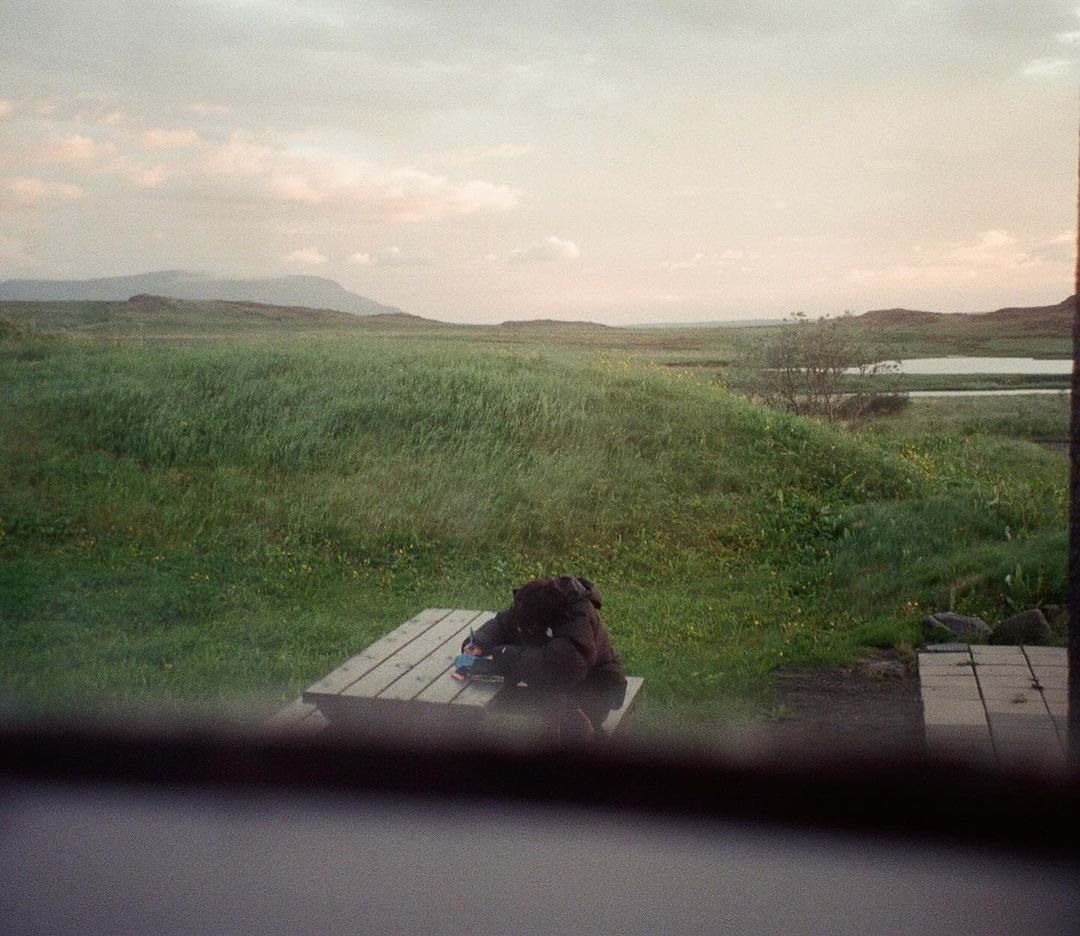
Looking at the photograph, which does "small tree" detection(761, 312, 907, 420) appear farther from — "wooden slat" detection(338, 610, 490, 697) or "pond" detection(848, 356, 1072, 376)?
"wooden slat" detection(338, 610, 490, 697)

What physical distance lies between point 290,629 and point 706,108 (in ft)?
11.1

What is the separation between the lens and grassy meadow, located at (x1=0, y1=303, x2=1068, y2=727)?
4.39 meters

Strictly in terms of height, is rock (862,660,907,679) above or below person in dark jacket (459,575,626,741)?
below

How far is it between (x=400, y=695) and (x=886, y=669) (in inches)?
93.7

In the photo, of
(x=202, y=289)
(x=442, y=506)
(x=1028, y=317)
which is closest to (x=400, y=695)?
(x=442, y=506)

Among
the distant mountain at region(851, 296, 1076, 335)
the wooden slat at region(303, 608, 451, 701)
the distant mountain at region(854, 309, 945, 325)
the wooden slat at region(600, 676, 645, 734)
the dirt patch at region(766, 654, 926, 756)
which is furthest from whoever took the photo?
the distant mountain at region(854, 309, 945, 325)

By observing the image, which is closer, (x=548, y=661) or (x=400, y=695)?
(x=400, y=695)

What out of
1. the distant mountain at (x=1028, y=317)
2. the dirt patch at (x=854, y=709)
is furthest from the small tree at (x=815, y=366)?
the dirt patch at (x=854, y=709)

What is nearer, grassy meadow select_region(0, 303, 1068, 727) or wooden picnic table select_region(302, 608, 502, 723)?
wooden picnic table select_region(302, 608, 502, 723)

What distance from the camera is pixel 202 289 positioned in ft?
23.0

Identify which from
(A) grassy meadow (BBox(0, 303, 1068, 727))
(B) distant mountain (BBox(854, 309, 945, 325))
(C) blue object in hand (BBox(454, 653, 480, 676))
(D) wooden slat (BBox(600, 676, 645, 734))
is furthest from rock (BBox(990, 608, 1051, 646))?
(B) distant mountain (BBox(854, 309, 945, 325))

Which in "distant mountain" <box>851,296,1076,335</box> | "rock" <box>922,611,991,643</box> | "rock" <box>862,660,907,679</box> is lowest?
"rock" <box>862,660,907,679</box>

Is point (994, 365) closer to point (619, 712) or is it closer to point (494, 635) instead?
point (619, 712)

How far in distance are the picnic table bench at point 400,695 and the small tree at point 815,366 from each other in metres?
7.21
